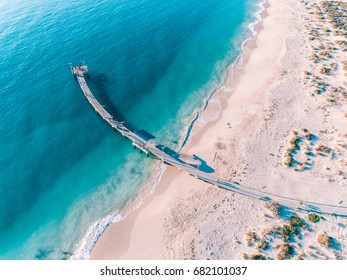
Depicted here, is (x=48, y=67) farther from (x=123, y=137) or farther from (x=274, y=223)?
(x=274, y=223)

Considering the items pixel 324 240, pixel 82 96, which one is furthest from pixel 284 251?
pixel 82 96

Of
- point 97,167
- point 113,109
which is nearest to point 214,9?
point 113,109

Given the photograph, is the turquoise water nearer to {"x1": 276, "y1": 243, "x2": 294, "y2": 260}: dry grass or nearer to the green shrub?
{"x1": 276, "y1": 243, "x2": 294, "y2": 260}: dry grass

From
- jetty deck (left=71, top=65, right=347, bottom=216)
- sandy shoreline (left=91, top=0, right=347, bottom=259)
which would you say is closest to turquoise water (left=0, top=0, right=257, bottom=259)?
jetty deck (left=71, top=65, right=347, bottom=216)

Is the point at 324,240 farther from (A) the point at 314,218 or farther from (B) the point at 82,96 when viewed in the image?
(B) the point at 82,96

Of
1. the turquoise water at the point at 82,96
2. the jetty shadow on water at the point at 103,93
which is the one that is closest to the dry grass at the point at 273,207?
the turquoise water at the point at 82,96

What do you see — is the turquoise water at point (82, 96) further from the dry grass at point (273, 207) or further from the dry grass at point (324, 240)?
the dry grass at point (324, 240)
